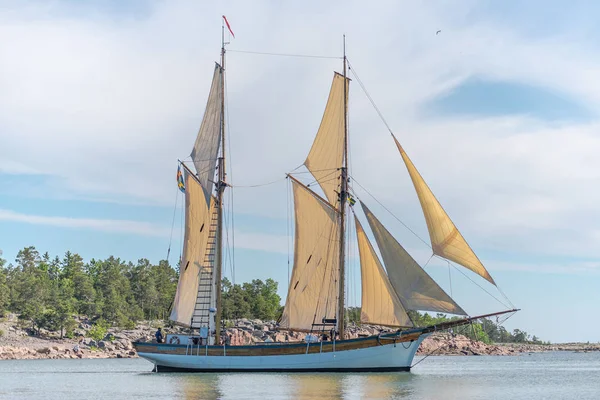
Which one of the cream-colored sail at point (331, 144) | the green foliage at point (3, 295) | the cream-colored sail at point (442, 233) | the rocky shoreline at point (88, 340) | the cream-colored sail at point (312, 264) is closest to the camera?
the cream-colored sail at point (442, 233)

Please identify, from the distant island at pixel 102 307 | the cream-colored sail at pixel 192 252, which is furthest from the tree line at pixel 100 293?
the cream-colored sail at pixel 192 252

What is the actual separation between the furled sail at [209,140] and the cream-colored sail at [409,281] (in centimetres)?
1465

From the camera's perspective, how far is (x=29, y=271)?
168 m

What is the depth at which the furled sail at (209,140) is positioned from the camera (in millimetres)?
65750

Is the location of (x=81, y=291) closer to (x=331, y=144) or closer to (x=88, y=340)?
(x=88, y=340)

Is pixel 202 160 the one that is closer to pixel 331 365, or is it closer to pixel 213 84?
pixel 213 84

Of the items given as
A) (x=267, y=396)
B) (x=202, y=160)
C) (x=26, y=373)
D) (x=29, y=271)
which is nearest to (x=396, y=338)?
(x=267, y=396)

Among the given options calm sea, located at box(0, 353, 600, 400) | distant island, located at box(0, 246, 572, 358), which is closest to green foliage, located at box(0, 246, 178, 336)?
distant island, located at box(0, 246, 572, 358)

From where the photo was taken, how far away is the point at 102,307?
14800cm

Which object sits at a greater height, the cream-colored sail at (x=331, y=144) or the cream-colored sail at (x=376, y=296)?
Answer: the cream-colored sail at (x=331, y=144)

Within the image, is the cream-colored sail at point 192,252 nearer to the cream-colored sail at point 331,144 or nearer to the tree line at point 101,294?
the cream-colored sail at point 331,144

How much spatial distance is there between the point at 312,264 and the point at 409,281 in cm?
856

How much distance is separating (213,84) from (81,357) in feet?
218

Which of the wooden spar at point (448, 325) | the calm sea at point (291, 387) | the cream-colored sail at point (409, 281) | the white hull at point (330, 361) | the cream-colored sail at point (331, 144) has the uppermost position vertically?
the cream-colored sail at point (331, 144)
